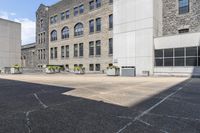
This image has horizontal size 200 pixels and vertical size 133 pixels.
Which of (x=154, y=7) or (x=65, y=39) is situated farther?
(x=65, y=39)

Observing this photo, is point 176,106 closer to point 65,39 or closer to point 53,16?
point 65,39

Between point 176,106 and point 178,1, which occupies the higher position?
point 178,1

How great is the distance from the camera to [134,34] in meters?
30.3

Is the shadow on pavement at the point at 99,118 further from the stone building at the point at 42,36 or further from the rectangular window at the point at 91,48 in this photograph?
the stone building at the point at 42,36

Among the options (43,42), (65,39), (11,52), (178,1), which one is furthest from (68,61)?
(178,1)

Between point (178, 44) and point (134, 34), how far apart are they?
23.2 feet

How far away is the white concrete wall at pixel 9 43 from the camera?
2197 inches

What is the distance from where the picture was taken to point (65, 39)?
47000 millimetres

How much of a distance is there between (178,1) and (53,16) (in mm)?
32703

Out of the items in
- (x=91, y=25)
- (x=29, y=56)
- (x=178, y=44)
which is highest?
(x=91, y=25)

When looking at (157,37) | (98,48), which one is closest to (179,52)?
(157,37)

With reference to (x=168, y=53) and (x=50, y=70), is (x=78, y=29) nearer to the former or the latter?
(x=50, y=70)

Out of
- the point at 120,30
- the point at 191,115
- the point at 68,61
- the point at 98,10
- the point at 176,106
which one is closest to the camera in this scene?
the point at 191,115

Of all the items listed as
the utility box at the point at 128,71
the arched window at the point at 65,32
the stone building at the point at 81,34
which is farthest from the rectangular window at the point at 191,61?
the arched window at the point at 65,32
